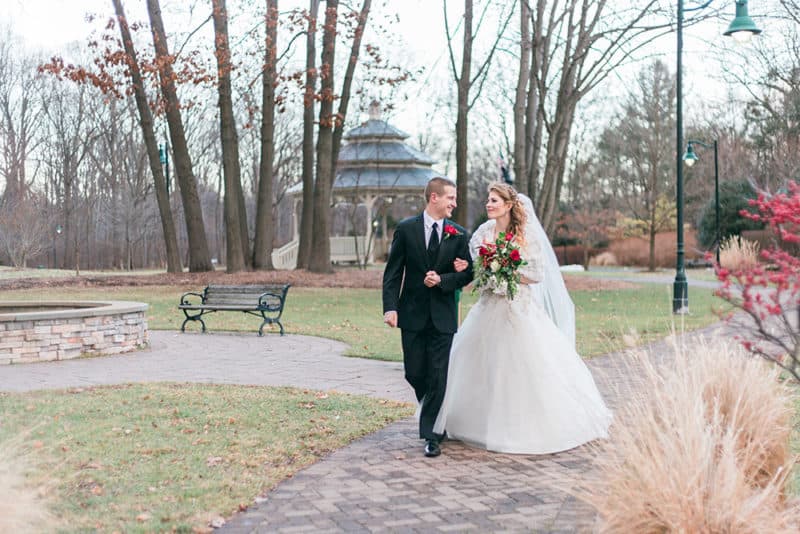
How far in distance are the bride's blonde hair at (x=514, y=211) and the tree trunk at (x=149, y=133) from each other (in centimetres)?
1948

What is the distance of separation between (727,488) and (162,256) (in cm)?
5554

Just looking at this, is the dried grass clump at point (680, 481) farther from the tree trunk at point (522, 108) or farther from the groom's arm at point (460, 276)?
the tree trunk at point (522, 108)

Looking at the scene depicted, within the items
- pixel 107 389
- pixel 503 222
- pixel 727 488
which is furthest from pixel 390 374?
pixel 727 488

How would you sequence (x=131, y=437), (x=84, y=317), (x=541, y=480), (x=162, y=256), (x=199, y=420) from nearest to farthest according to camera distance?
(x=541, y=480)
(x=131, y=437)
(x=199, y=420)
(x=84, y=317)
(x=162, y=256)

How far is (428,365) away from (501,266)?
935 mm

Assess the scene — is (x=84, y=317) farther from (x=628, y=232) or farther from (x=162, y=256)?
(x=162, y=256)

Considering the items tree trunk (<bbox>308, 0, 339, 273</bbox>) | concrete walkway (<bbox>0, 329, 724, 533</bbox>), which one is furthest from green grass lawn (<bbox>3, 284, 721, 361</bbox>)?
concrete walkway (<bbox>0, 329, 724, 533</bbox>)

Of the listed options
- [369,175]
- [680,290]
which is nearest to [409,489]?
[680,290]

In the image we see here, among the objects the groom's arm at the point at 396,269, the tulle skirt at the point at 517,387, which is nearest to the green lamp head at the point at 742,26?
the tulle skirt at the point at 517,387

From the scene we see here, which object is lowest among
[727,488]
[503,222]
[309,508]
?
[309,508]

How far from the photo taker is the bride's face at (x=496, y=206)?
663 centimetres

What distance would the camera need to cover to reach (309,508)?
4953mm

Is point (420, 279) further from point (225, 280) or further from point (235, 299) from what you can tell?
point (225, 280)

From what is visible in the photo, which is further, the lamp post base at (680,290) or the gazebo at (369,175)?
the gazebo at (369,175)
